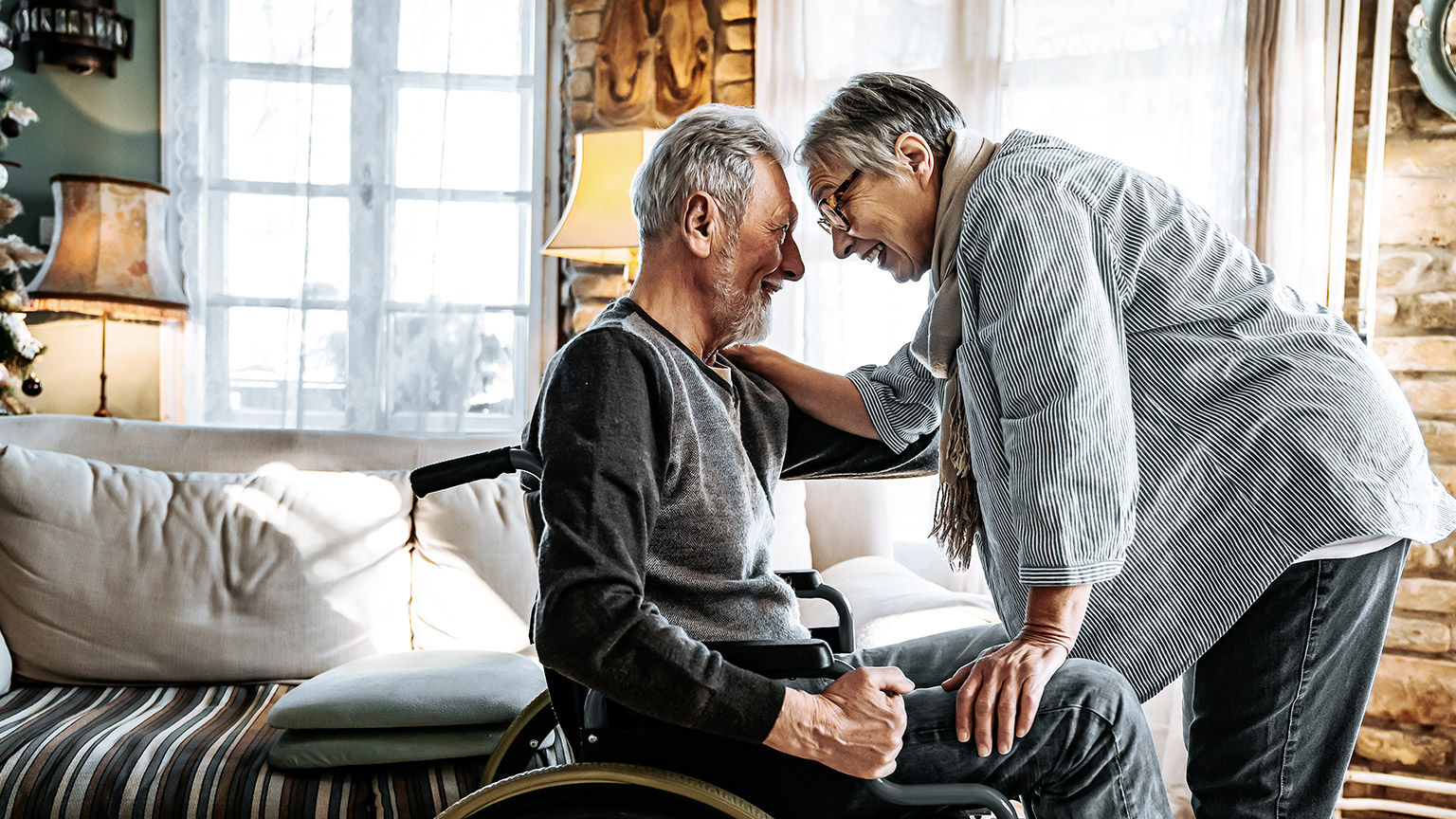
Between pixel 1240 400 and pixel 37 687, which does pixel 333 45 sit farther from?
pixel 1240 400

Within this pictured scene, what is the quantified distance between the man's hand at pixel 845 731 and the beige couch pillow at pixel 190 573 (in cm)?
139

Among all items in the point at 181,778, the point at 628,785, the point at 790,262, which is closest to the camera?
the point at 628,785

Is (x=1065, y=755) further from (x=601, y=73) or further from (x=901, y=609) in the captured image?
(x=601, y=73)

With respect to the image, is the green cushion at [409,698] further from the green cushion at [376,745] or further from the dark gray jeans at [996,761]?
the dark gray jeans at [996,761]

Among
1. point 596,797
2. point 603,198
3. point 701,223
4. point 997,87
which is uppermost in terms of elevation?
point 997,87

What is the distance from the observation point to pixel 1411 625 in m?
2.43

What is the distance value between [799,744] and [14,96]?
3477 millimetres

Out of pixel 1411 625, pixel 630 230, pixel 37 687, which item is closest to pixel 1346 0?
pixel 1411 625

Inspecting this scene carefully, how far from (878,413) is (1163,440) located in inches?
14.4

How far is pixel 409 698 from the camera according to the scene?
1.62 meters

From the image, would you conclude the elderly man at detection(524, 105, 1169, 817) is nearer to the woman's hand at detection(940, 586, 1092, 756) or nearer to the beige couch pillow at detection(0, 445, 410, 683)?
the woman's hand at detection(940, 586, 1092, 756)

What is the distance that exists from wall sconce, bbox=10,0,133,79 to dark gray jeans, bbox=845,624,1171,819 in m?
3.41

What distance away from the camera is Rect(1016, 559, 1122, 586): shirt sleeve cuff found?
1030 mm

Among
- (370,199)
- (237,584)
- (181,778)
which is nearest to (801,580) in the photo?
(181,778)
